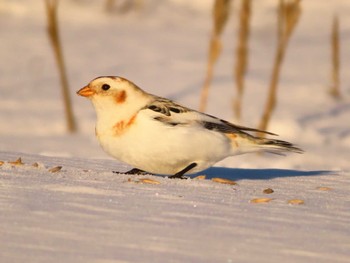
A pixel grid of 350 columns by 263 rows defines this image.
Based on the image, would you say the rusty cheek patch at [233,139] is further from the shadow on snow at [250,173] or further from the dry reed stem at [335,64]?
the dry reed stem at [335,64]

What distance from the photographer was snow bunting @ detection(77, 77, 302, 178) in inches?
208

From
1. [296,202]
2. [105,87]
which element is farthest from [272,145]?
[105,87]

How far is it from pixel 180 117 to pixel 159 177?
1.21 feet

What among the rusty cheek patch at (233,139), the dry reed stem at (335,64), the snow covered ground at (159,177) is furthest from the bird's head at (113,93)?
the dry reed stem at (335,64)

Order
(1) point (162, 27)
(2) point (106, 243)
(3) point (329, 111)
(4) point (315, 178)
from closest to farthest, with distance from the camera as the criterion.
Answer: (2) point (106, 243), (4) point (315, 178), (3) point (329, 111), (1) point (162, 27)

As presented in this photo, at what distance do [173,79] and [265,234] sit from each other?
36.1 feet

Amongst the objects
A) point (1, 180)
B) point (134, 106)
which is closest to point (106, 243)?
point (1, 180)

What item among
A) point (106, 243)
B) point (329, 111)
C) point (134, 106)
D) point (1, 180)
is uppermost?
point (329, 111)

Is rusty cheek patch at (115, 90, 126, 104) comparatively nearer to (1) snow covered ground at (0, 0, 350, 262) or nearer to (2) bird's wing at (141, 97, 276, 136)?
(2) bird's wing at (141, 97, 276, 136)

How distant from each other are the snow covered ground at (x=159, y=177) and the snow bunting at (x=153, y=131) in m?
0.24

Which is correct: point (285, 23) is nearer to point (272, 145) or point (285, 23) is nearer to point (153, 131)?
point (272, 145)

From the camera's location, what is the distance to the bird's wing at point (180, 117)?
212 inches

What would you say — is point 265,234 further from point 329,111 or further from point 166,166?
point 329,111

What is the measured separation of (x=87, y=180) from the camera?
503 cm
